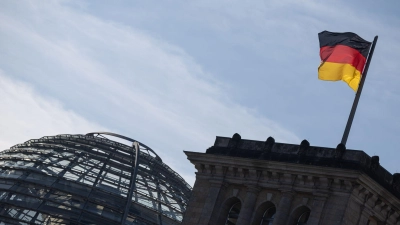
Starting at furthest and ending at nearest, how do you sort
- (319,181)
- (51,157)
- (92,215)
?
(51,157)
(92,215)
(319,181)

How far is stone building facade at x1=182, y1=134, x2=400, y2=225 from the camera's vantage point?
7181 centimetres

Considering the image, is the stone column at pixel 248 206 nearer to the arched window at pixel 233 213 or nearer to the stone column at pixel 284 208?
the arched window at pixel 233 213

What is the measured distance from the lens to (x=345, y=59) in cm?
7619

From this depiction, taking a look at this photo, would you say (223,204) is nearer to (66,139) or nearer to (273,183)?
(273,183)

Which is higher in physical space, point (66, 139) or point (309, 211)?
point (66, 139)

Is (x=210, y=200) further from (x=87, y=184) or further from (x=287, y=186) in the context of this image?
(x=87, y=184)

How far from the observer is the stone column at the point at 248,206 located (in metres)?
75.1

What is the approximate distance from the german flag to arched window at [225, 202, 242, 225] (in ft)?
24.9

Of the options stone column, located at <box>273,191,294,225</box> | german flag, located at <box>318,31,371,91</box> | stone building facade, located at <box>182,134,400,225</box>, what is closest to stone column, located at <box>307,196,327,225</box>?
stone building facade, located at <box>182,134,400,225</box>

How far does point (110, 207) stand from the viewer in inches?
4072

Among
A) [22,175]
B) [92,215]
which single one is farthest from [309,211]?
[22,175]

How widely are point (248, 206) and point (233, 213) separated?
5.62 feet

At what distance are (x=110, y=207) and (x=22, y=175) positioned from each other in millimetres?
7425

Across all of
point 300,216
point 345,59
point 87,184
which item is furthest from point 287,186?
point 87,184
